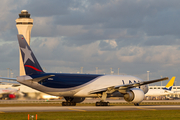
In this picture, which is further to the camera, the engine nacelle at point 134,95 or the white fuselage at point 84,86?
the engine nacelle at point 134,95

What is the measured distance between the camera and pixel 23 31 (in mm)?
167625

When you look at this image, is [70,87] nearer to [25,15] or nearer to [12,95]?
[12,95]

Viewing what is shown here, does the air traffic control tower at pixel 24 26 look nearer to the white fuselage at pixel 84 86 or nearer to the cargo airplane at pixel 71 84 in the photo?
the white fuselage at pixel 84 86

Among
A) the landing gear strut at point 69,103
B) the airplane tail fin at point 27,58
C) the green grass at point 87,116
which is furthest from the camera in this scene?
the landing gear strut at point 69,103

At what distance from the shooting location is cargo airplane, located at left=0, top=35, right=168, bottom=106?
41.5m

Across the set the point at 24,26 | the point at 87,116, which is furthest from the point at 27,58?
the point at 24,26

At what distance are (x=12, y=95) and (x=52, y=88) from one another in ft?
147

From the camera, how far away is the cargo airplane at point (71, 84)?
41.5 metres

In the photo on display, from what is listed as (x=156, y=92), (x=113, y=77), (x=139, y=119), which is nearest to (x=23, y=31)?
(x=156, y=92)

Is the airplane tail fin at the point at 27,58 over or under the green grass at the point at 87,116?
over

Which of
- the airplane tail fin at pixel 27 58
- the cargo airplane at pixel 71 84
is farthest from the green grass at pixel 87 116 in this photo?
the airplane tail fin at pixel 27 58

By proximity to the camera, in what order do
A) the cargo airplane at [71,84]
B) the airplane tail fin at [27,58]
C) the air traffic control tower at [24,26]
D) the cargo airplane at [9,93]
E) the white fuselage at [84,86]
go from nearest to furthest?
the white fuselage at [84,86], the cargo airplane at [71,84], the airplane tail fin at [27,58], the cargo airplane at [9,93], the air traffic control tower at [24,26]

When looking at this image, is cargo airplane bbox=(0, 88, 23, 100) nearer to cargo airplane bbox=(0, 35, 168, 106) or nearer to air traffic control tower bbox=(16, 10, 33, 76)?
cargo airplane bbox=(0, 35, 168, 106)

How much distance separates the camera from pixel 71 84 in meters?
43.0
